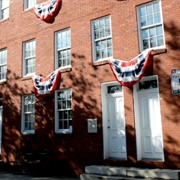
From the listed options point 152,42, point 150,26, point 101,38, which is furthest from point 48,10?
point 152,42

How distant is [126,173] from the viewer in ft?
29.1

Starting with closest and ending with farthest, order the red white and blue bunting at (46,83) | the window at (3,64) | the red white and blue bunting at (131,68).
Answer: the red white and blue bunting at (131,68) < the red white and blue bunting at (46,83) < the window at (3,64)

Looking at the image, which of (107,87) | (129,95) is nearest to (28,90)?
(107,87)

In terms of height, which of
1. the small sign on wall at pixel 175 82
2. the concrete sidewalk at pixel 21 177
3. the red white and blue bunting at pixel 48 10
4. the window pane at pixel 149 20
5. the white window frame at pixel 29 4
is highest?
the white window frame at pixel 29 4

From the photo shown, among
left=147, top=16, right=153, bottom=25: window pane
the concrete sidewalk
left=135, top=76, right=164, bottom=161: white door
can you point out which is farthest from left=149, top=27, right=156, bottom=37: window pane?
the concrete sidewalk

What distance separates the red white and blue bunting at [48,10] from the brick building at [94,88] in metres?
0.23

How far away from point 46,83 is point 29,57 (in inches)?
85.1

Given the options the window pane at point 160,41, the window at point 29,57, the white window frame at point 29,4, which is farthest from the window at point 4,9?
the window pane at point 160,41

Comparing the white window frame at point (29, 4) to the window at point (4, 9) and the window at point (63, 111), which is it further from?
the window at point (63, 111)

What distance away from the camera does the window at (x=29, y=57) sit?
13375 mm

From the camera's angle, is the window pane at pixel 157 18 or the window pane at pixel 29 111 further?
the window pane at pixel 29 111

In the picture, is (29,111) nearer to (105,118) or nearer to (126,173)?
(105,118)

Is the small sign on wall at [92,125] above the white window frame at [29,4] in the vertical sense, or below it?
below

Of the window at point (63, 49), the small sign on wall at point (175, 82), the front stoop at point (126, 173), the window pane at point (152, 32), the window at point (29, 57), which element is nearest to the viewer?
the small sign on wall at point (175, 82)
